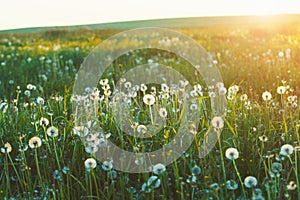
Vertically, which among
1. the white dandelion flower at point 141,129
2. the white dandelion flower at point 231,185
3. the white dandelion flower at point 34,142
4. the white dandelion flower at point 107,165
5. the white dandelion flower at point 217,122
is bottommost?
the white dandelion flower at point 231,185

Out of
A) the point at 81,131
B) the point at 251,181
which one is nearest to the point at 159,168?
the point at 251,181

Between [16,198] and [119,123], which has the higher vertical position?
[119,123]

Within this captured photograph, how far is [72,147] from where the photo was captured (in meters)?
3.45

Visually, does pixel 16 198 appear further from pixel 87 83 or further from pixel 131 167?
pixel 87 83

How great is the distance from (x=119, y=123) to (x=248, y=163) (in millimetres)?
1025

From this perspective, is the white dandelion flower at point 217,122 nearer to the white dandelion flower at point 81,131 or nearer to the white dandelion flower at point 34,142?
the white dandelion flower at point 81,131

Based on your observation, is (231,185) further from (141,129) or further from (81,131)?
(81,131)

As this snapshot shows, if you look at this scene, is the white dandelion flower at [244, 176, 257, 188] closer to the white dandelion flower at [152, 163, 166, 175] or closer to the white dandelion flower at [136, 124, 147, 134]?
the white dandelion flower at [152, 163, 166, 175]

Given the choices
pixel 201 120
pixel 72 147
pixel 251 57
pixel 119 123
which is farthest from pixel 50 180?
pixel 251 57

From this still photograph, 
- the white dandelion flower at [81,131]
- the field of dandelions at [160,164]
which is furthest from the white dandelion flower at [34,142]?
the white dandelion flower at [81,131]

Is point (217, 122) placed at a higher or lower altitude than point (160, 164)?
higher

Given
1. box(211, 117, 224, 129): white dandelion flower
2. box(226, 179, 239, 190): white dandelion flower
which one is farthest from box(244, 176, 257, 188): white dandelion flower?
box(211, 117, 224, 129): white dandelion flower

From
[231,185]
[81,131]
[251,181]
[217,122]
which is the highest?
[217,122]

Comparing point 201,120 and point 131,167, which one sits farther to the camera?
point 201,120
